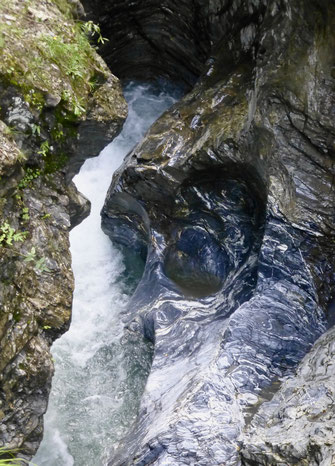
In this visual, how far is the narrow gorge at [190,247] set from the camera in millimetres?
3936

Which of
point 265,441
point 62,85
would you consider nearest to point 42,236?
point 62,85

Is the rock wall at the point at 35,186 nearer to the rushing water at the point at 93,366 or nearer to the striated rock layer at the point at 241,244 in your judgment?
the rushing water at the point at 93,366

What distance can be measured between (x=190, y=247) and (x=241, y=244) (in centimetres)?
63

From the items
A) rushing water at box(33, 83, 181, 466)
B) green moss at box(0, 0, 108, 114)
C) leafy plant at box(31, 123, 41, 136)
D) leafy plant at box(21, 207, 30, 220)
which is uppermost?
green moss at box(0, 0, 108, 114)

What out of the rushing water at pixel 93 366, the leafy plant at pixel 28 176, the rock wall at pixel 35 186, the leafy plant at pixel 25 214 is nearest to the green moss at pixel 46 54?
the rock wall at pixel 35 186

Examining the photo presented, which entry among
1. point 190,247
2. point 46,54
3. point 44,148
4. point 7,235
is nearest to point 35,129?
point 44,148

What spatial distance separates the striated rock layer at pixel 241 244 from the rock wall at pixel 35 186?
1.04 m

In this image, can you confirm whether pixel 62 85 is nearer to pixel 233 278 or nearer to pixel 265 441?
pixel 233 278

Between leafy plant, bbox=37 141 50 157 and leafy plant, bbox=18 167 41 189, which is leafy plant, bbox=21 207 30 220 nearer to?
leafy plant, bbox=18 167 41 189

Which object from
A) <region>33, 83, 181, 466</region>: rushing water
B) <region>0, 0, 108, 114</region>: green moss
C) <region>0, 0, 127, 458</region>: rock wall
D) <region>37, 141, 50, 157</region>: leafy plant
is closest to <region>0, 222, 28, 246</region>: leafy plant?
<region>0, 0, 127, 458</region>: rock wall

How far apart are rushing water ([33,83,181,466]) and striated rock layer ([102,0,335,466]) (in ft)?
1.41

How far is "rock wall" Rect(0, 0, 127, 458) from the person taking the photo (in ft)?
13.0

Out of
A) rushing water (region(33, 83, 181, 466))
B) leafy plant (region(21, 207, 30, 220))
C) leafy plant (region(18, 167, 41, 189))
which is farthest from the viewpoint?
rushing water (region(33, 83, 181, 466))

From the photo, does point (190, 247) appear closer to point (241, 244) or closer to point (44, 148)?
point (241, 244)
